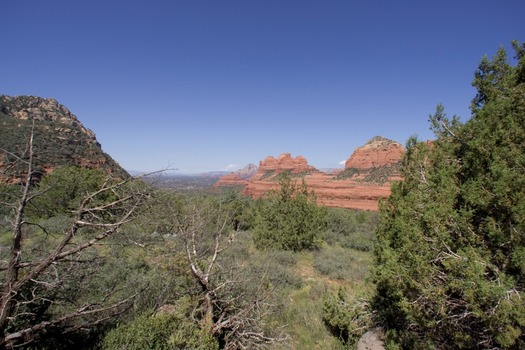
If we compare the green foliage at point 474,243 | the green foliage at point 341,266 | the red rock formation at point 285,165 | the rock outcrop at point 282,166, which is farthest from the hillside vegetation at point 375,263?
the red rock formation at point 285,165

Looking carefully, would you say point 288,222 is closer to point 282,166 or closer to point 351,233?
point 351,233

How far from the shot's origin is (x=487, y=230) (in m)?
4.07

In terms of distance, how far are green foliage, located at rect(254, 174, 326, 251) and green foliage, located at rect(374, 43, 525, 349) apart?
10.4 metres

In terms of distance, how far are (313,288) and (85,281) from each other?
765 cm

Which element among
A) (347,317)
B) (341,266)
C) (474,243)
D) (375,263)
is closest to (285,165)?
(341,266)

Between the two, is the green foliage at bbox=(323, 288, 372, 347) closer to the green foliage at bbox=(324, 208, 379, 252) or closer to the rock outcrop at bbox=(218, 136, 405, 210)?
the green foliage at bbox=(324, 208, 379, 252)

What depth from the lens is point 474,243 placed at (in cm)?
424

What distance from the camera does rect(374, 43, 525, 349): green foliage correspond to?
140 inches

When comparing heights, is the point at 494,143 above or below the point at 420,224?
above

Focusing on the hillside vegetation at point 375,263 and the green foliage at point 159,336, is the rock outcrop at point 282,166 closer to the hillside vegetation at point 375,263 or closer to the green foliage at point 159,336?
the hillside vegetation at point 375,263

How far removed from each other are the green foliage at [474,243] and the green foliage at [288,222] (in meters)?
10.4

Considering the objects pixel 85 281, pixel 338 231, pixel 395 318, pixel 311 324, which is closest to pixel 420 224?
pixel 395 318

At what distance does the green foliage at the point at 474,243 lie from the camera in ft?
11.7

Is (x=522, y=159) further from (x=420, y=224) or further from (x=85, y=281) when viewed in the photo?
(x=85, y=281)
